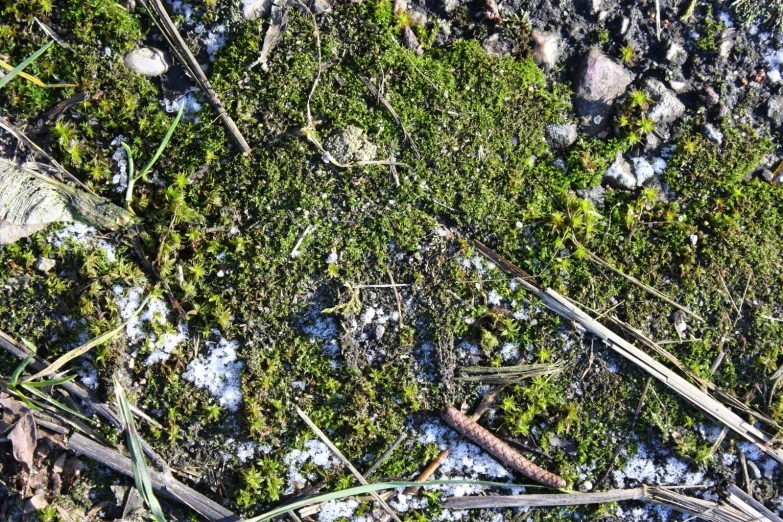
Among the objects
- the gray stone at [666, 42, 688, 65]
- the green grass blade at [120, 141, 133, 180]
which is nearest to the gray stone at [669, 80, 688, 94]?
the gray stone at [666, 42, 688, 65]

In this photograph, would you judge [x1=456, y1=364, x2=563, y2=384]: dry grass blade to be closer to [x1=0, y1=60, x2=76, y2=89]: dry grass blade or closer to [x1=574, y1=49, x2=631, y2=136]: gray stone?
[x1=574, y1=49, x2=631, y2=136]: gray stone

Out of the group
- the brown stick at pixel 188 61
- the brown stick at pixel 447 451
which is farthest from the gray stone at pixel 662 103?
the brown stick at pixel 188 61

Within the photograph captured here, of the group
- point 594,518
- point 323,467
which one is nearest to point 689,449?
point 594,518

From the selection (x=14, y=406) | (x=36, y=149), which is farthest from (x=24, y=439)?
(x=36, y=149)

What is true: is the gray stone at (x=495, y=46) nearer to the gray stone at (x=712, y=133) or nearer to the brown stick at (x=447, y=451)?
the gray stone at (x=712, y=133)

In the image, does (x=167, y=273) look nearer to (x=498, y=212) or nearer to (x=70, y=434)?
(x=70, y=434)

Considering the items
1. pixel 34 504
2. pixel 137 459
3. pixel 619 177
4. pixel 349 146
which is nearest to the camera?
pixel 137 459

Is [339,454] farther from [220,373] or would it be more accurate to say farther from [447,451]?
[220,373]
